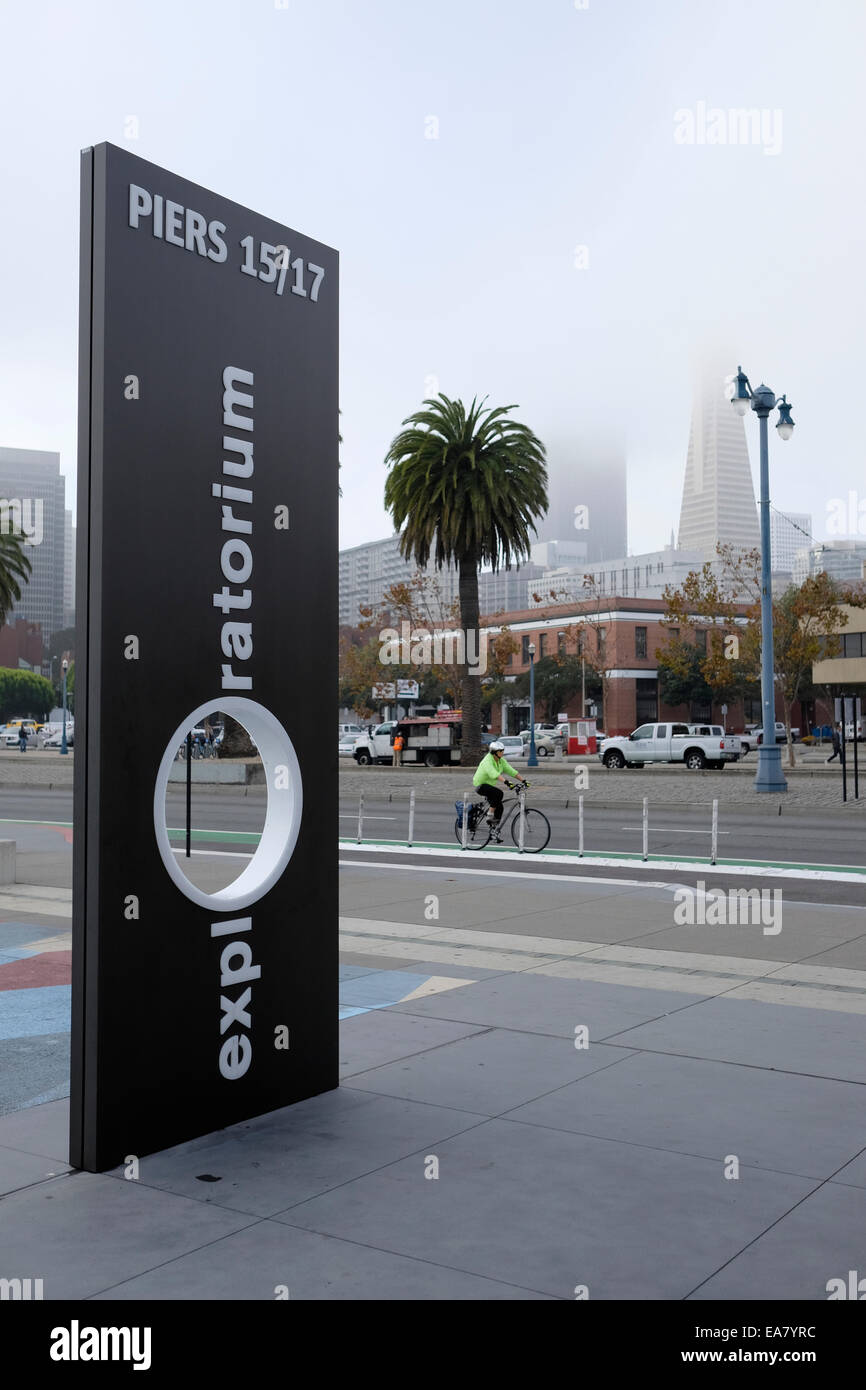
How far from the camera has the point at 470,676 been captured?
131 ft

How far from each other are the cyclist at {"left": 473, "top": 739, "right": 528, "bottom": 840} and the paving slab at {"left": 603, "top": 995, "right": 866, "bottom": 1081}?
8757 millimetres


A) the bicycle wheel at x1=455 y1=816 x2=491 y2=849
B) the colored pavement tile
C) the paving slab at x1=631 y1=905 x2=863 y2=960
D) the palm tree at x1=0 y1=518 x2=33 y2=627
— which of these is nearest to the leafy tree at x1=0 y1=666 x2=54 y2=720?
the palm tree at x1=0 y1=518 x2=33 y2=627

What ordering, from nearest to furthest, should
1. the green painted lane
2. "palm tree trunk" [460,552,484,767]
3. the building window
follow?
the green painted lane → "palm tree trunk" [460,552,484,767] → the building window

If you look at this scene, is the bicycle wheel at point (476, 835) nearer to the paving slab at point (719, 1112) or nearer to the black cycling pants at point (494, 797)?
the black cycling pants at point (494, 797)

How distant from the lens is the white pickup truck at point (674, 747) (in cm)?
4272

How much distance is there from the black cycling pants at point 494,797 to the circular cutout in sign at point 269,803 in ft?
37.9

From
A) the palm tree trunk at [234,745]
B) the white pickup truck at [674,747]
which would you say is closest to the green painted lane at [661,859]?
the white pickup truck at [674,747]

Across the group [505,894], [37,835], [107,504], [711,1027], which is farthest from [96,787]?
[37,835]

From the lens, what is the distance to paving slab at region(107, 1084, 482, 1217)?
4484mm

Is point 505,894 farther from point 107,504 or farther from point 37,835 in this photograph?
point 37,835

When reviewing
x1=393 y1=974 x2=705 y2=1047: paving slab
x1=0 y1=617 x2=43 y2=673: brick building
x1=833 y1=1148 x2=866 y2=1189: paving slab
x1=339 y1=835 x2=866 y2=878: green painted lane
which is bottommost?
x1=339 y1=835 x2=866 y2=878: green painted lane

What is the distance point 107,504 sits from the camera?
4672mm

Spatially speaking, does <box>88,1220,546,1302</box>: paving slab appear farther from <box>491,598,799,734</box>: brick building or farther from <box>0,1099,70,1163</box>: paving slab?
<box>491,598,799,734</box>: brick building

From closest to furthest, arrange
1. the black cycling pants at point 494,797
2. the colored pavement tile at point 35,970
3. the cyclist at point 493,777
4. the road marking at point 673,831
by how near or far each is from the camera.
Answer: the colored pavement tile at point 35,970, the cyclist at point 493,777, the black cycling pants at point 494,797, the road marking at point 673,831
